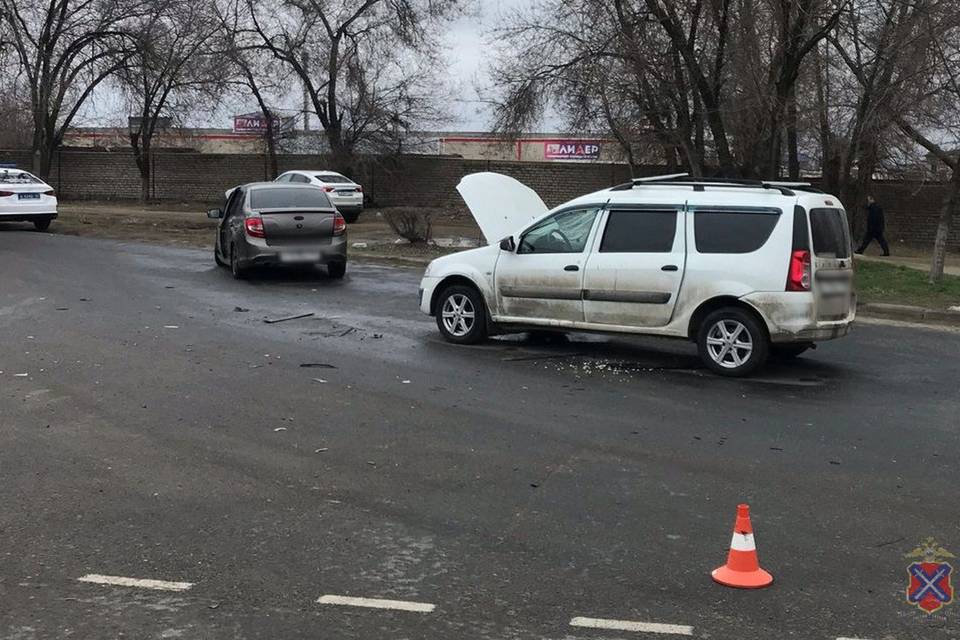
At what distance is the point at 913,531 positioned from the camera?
5570 mm

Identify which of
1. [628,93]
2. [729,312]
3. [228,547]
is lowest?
[228,547]

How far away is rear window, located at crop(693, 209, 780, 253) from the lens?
9789 mm

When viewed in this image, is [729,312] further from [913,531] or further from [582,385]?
[913,531]

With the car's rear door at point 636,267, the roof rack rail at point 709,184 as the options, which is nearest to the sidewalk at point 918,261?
the roof rack rail at point 709,184

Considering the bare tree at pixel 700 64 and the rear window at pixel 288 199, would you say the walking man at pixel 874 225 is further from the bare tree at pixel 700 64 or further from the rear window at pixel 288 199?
the rear window at pixel 288 199

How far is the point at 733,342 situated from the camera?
9.80m

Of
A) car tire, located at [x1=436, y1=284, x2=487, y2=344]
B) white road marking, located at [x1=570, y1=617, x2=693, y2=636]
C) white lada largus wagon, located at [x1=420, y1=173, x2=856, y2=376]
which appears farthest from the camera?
car tire, located at [x1=436, y1=284, x2=487, y2=344]

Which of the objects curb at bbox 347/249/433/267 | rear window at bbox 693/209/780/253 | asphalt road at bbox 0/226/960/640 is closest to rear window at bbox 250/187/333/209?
curb at bbox 347/249/433/267

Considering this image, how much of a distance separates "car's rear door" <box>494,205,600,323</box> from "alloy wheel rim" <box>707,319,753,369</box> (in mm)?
1413

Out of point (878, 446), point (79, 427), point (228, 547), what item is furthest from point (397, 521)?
point (878, 446)

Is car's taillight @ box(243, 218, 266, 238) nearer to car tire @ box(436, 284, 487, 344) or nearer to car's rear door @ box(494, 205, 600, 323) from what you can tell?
car tire @ box(436, 284, 487, 344)

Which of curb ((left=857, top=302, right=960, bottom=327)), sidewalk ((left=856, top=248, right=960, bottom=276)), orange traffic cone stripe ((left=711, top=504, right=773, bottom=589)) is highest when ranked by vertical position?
sidewalk ((left=856, top=248, right=960, bottom=276))

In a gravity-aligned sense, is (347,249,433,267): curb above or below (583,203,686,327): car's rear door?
below

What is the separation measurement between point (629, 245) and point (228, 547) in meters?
6.20
